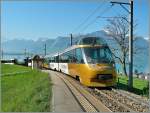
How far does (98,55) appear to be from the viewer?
2317 centimetres

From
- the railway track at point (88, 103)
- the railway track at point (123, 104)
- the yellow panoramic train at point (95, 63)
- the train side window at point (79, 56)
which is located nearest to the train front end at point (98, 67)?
the yellow panoramic train at point (95, 63)

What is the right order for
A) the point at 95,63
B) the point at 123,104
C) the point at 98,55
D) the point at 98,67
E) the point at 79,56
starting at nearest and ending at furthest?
1. the point at 123,104
2. the point at 98,67
3. the point at 95,63
4. the point at 98,55
5. the point at 79,56

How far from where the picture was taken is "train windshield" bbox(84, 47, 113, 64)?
75.0ft

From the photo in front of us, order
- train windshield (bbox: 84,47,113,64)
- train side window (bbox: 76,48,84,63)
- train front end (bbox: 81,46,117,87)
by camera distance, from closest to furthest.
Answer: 1. train front end (bbox: 81,46,117,87)
2. train windshield (bbox: 84,47,113,64)
3. train side window (bbox: 76,48,84,63)

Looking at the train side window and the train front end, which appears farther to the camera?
the train side window

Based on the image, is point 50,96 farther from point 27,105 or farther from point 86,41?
point 86,41


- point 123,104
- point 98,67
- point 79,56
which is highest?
point 79,56

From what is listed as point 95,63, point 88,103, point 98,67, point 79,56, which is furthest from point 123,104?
point 79,56

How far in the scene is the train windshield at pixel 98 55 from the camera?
2288 cm

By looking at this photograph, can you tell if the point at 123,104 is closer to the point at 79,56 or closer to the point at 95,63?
the point at 95,63

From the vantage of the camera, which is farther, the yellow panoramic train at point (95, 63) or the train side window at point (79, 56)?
the train side window at point (79, 56)

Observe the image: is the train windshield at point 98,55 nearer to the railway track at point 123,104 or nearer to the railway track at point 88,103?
the railway track at point 88,103

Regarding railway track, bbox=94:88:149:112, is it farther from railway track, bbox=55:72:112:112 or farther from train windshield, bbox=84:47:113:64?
train windshield, bbox=84:47:113:64

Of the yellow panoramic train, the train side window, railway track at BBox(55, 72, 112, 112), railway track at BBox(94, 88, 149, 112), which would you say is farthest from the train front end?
railway track at BBox(94, 88, 149, 112)
